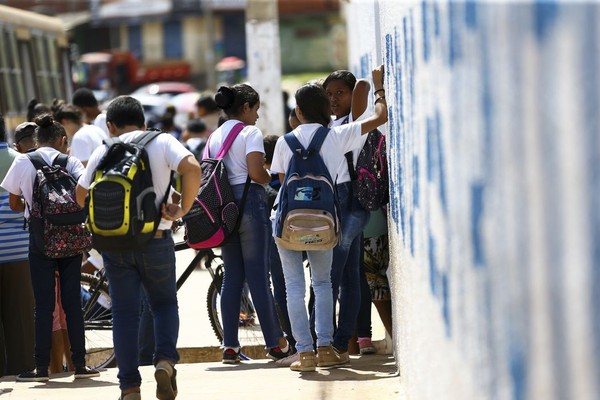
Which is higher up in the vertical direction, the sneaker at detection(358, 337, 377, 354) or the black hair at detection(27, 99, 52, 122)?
the black hair at detection(27, 99, 52, 122)

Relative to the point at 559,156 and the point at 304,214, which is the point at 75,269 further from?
the point at 559,156

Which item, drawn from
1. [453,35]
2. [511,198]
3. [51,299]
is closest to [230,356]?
[51,299]

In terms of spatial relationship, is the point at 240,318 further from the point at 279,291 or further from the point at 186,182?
the point at 186,182

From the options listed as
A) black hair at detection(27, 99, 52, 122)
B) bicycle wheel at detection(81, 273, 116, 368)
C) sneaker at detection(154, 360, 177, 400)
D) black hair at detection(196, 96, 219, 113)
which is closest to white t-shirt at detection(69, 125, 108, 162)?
black hair at detection(27, 99, 52, 122)

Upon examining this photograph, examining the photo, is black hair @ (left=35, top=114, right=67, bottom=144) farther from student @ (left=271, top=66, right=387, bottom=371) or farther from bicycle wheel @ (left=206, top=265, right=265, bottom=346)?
bicycle wheel @ (left=206, top=265, right=265, bottom=346)

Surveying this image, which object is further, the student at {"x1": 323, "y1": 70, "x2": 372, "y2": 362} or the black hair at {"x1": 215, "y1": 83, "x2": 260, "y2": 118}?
the black hair at {"x1": 215, "y1": 83, "x2": 260, "y2": 118}

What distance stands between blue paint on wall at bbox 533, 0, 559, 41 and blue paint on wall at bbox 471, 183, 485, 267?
2.09 feet

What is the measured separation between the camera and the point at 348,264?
22.5 feet

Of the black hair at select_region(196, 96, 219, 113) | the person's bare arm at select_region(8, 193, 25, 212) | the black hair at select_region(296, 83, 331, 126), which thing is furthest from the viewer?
the black hair at select_region(196, 96, 219, 113)

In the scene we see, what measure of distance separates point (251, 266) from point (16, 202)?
139 cm

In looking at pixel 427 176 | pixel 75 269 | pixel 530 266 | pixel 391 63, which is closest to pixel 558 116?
pixel 530 266

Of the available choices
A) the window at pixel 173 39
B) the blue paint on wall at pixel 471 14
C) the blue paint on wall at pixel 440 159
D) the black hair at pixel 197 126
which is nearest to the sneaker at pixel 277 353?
the blue paint on wall at pixel 440 159

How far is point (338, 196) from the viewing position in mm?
6777

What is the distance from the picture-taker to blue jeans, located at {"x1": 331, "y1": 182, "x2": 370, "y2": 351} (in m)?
6.72
